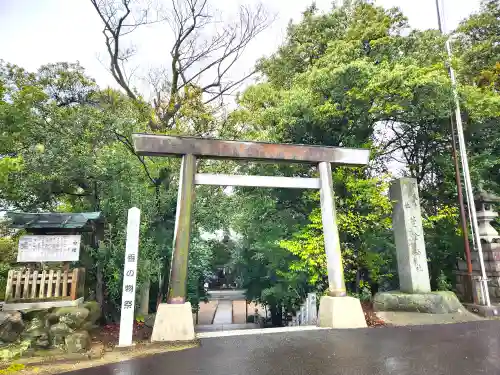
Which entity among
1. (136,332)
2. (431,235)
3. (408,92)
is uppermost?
(408,92)

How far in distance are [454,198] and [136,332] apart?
39.2 ft

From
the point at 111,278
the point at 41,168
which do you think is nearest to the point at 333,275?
the point at 111,278

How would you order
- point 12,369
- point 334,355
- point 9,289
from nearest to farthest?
1. point 12,369
2. point 334,355
3. point 9,289

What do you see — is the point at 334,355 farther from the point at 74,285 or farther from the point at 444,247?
the point at 444,247

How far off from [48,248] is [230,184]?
4.38 m

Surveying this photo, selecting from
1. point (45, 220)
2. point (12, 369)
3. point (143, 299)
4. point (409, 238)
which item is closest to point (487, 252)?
point (409, 238)

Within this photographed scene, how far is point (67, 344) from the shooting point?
5.36m

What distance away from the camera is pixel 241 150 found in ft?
24.4

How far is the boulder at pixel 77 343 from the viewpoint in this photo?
17.5ft

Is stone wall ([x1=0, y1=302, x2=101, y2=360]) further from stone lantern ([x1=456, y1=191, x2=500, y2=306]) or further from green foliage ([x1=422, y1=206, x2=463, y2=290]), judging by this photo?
green foliage ([x1=422, y1=206, x2=463, y2=290])

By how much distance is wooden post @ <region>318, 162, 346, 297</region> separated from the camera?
23.9 feet

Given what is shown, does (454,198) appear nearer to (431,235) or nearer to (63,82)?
(431,235)

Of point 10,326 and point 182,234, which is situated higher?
point 182,234

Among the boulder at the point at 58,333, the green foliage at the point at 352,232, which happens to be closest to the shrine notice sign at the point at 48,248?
the boulder at the point at 58,333
